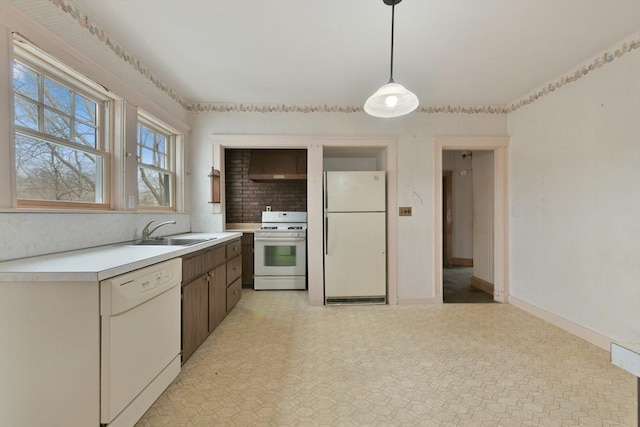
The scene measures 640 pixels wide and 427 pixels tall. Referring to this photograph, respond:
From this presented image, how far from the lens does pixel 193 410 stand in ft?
4.99

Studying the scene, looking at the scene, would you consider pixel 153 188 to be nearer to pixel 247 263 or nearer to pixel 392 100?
pixel 247 263

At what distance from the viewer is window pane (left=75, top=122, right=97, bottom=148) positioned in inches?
71.9

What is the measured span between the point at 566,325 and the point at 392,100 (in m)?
2.78

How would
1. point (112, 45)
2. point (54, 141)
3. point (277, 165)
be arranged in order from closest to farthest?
point (54, 141), point (112, 45), point (277, 165)

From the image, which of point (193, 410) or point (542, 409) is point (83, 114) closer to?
point (193, 410)

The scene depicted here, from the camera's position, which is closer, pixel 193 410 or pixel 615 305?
pixel 193 410

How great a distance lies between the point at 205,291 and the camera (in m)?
2.24

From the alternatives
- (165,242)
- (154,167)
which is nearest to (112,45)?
(154,167)

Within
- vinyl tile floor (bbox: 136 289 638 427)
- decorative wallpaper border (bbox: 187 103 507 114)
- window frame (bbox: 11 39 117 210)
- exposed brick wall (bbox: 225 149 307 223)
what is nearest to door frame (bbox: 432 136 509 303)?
decorative wallpaper border (bbox: 187 103 507 114)

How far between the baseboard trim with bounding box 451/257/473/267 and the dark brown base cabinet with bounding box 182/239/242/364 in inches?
190

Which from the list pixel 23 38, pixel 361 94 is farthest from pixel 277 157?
pixel 23 38

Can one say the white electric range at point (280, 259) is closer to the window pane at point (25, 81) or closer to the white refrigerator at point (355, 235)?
the white refrigerator at point (355, 235)

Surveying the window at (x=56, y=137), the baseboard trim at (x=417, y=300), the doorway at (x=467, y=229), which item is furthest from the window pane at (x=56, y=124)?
the doorway at (x=467, y=229)

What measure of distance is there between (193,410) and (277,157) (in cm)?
356
